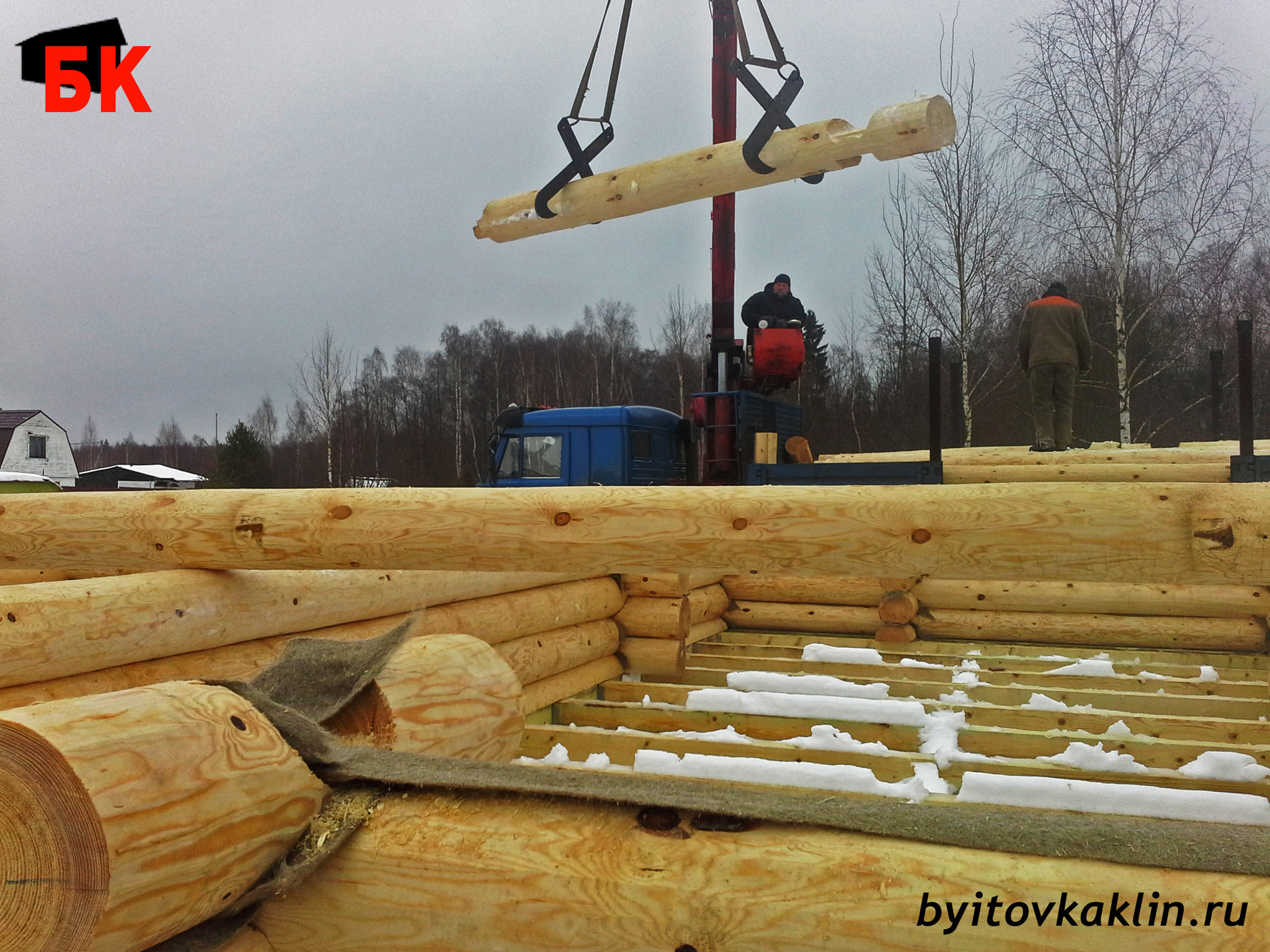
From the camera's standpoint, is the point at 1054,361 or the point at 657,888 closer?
the point at 657,888

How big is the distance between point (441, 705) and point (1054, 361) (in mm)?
8551

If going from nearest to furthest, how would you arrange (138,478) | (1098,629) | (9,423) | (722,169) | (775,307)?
(722,169) < (1098,629) < (775,307) < (9,423) < (138,478)

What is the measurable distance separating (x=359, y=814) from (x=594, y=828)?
18.2 inches

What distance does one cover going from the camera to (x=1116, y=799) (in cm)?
372

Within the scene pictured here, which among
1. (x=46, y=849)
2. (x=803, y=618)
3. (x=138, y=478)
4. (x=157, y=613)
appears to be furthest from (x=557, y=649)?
(x=138, y=478)

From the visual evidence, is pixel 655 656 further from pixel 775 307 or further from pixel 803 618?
pixel 775 307

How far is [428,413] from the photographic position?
3853 centimetres

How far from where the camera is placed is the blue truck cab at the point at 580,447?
1056 centimetres

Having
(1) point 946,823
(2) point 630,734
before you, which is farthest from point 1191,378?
(1) point 946,823

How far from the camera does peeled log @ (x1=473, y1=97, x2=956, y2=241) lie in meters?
6.06

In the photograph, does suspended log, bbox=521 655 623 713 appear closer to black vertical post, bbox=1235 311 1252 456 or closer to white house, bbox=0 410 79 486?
black vertical post, bbox=1235 311 1252 456

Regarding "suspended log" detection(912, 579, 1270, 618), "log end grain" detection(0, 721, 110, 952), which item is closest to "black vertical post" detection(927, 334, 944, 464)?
"suspended log" detection(912, 579, 1270, 618)

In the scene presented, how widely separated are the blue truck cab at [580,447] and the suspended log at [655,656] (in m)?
4.08

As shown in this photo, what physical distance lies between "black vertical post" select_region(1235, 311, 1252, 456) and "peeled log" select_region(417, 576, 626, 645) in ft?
15.8
